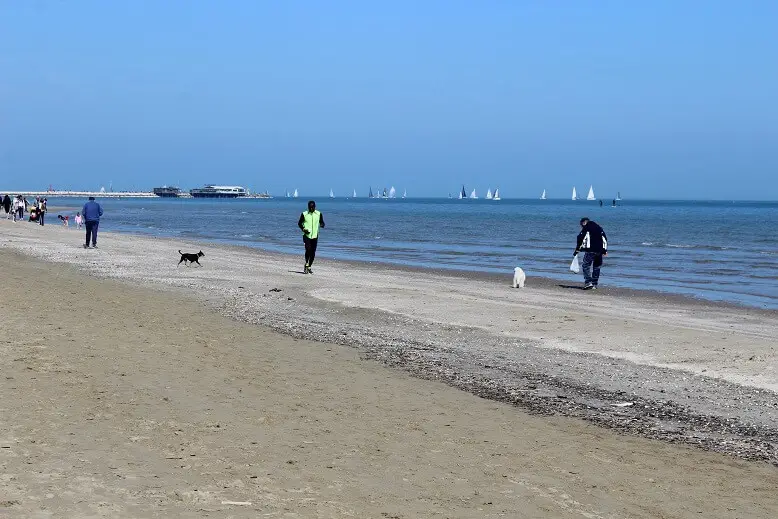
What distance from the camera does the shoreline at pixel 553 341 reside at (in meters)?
8.19

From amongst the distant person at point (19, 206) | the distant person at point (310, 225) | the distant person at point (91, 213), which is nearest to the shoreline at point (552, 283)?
the distant person at point (310, 225)

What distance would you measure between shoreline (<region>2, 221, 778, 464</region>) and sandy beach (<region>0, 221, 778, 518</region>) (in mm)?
50

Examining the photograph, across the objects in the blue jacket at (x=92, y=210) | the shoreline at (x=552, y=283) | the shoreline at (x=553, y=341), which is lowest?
the shoreline at (x=552, y=283)

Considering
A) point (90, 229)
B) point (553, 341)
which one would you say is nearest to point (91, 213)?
point (90, 229)

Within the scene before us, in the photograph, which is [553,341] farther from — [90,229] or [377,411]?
[90,229]

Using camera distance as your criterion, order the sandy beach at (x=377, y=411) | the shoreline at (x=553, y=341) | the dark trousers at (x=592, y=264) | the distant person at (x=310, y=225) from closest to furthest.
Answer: the sandy beach at (x=377, y=411) → the shoreline at (x=553, y=341) → the dark trousers at (x=592, y=264) → the distant person at (x=310, y=225)

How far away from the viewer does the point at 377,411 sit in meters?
7.80

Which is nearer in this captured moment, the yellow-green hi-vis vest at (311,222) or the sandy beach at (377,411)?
the sandy beach at (377,411)

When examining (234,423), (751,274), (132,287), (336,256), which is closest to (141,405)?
(234,423)

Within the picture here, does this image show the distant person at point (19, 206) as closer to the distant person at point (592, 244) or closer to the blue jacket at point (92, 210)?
the blue jacket at point (92, 210)

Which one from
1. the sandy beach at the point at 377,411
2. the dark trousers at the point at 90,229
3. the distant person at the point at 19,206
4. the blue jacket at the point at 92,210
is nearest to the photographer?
the sandy beach at the point at 377,411

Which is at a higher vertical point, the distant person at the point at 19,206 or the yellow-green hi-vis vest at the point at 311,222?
the yellow-green hi-vis vest at the point at 311,222

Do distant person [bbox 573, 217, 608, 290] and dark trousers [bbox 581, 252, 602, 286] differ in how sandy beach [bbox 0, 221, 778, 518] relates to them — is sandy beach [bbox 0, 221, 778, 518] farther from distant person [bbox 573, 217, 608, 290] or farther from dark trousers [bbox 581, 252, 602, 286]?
dark trousers [bbox 581, 252, 602, 286]

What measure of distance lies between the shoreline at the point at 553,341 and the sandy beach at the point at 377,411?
0.16 feet
